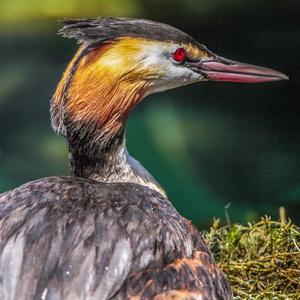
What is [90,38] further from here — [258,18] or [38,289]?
[258,18]

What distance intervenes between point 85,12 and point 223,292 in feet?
4.91

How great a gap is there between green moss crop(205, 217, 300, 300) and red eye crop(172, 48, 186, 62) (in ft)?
2.86

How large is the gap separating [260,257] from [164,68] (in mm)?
904

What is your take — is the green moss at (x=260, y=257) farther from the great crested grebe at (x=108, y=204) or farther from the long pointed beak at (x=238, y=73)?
the long pointed beak at (x=238, y=73)

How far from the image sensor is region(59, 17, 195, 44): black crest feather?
252 cm

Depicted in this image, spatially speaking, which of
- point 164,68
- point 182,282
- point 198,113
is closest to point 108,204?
point 182,282

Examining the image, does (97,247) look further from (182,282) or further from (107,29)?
(107,29)

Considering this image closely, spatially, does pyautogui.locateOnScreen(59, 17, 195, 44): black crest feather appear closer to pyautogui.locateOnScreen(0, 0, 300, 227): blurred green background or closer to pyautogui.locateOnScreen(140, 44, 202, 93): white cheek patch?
pyautogui.locateOnScreen(140, 44, 202, 93): white cheek patch

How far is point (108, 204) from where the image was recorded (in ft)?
7.70

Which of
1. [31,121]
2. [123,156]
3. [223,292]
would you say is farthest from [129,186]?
[31,121]

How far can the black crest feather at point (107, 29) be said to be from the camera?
8.25 feet

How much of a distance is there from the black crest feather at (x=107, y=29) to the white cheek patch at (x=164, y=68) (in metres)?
0.04

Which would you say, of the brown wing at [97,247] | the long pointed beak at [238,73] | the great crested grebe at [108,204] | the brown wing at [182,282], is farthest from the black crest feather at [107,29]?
the brown wing at [182,282]

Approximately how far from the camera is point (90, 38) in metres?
2.52
